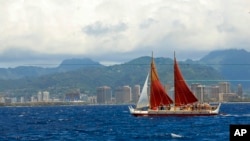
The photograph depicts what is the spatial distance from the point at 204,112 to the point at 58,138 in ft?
248

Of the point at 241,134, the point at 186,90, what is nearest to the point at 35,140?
the point at 241,134

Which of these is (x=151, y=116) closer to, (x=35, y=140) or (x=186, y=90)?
(x=186, y=90)

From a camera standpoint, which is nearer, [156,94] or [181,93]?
[181,93]

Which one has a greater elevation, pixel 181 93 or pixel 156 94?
pixel 181 93

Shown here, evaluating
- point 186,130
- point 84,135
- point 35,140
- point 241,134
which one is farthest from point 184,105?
point 241,134

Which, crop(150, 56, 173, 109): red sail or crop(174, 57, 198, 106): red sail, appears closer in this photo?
crop(174, 57, 198, 106): red sail

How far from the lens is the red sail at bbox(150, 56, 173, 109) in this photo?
16600cm

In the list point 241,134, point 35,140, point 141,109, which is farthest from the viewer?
point 141,109

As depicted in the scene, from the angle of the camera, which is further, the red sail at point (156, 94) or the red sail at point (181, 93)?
the red sail at point (156, 94)

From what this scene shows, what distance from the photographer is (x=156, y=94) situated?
545 feet

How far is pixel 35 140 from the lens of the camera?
96.9 meters

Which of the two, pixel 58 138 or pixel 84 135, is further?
pixel 84 135

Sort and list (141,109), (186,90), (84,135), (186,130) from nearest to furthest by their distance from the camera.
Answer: (84,135) < (186,130) < (186,90) < (141,109)

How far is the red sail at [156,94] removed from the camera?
16600 cm
